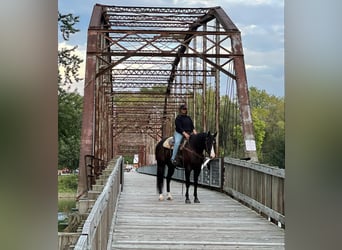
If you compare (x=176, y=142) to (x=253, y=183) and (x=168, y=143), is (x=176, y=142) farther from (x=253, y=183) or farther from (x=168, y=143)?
(x=253, y=183)

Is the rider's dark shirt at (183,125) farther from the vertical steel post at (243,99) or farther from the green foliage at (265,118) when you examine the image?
the green foliage at (265,118)

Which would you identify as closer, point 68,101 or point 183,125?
point 183,125

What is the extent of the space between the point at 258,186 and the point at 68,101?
10.6 m

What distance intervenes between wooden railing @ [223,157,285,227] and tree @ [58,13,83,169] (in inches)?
174

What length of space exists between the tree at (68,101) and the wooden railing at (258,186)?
14.5 feet

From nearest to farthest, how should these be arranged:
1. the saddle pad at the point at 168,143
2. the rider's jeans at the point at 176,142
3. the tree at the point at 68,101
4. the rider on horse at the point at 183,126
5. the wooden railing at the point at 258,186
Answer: the wooden railing at the point at 258,186, the rider on horse at the point at 183,126, the rider's jeans at the point at 176,142, the saddle pad at the point at 168,143, the tree at the point at 68,101

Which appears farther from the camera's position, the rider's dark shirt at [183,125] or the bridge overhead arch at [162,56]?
the bridge overhead arch at [162,56]

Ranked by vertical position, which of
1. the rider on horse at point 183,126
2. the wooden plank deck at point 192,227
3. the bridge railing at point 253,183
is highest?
the rider on horse at point 183,126

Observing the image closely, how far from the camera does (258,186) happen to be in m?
9.41

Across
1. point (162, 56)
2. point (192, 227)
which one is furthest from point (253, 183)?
point (162, 56)

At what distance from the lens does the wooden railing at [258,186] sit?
314 inches

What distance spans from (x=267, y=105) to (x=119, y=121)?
76.1 feet

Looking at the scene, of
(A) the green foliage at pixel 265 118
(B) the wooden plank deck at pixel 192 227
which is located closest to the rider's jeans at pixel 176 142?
(B) the wooden plank deck at pixel 192 227
